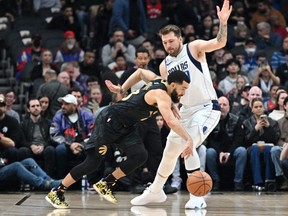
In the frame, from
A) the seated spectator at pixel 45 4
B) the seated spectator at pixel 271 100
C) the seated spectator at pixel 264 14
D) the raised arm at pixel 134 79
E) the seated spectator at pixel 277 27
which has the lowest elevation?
the seated spectator at pixel 271 100

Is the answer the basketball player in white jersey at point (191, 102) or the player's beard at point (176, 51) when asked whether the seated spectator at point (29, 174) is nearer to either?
the basketball player in white jersey at point (191, 102)

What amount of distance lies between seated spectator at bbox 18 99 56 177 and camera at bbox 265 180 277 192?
3609 mm

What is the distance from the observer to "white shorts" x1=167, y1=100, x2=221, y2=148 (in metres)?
10.5

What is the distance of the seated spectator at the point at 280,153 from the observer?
44.7ft

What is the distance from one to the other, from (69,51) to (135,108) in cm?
772

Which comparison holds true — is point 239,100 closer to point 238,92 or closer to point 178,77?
point 238,92

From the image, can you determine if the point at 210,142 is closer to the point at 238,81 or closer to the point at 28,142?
the point at 238,81

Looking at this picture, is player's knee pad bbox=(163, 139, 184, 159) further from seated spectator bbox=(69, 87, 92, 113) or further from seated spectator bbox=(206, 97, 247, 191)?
seated spectator bbox=(69, 87, 92, 113)

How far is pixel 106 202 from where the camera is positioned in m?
11.5

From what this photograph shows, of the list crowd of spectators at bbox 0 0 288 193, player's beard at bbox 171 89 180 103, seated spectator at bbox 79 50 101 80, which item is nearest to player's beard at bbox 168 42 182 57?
player's beard at bbox 171 89 180 103

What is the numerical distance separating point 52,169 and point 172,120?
4.57 meters

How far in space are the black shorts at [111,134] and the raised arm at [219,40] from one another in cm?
132

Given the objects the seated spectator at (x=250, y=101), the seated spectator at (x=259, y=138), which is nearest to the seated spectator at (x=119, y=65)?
the seated spectator at (x=250, y=101)

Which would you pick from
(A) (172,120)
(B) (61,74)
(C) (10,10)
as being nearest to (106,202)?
(A) (172,120)
